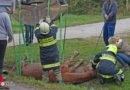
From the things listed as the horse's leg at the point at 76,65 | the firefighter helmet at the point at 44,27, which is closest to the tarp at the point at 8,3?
the firefighter helmet at the point at 44,27

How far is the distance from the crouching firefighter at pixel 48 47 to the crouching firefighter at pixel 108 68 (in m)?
0.92

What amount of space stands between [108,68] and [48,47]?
4.50 ft

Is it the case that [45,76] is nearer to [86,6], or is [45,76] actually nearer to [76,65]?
[76,65]

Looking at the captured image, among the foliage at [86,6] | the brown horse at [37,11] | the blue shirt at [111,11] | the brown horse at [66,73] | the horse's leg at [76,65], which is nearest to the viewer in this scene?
the brown horse at [66,73]

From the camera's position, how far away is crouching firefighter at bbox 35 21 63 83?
508 centimetres

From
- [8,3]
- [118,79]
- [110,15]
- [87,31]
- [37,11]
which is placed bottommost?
[87,31]

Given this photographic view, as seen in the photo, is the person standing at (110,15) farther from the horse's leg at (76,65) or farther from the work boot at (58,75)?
the work boot at (58,75)

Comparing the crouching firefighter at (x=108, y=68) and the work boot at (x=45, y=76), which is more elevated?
the crouching firefighter at (x=108, y=68)

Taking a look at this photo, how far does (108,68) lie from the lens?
5.25 metres

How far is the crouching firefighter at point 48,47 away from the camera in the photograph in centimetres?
508

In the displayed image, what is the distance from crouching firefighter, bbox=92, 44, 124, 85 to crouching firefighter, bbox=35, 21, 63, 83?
3.02ft

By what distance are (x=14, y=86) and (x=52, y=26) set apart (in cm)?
149

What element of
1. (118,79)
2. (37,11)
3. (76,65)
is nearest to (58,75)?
(76,65)

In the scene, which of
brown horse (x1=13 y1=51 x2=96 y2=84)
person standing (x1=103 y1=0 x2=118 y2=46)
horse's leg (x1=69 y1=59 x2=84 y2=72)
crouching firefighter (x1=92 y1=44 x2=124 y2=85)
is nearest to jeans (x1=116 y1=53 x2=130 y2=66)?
crouching firefighter (x1=92 y1=44 x2=124 y2=85)
